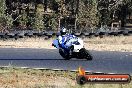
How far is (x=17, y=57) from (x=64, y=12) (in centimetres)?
4402

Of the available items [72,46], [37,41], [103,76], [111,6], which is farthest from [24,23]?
[103,76]

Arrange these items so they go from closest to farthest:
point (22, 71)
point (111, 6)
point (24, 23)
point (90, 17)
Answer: point (22, 71), point (90, 17), point (24, 23), point (111, 6)

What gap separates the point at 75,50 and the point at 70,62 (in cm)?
159

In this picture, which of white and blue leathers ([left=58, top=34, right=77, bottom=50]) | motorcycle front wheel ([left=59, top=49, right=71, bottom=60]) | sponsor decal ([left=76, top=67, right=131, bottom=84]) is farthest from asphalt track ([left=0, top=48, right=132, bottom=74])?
sponsor decal ([left=76, top=67, right=131, bottom=84])

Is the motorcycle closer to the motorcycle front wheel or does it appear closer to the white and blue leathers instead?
the motorcycle front wheel

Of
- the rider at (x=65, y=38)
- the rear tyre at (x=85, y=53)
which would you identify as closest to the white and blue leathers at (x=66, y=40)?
the rider at (x=65, y=38)

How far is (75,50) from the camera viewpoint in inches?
752

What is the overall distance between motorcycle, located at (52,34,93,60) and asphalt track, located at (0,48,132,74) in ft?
0.98

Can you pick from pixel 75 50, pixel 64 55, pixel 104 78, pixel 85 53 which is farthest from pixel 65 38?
pixel 104 78

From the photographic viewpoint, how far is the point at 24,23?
6544cm

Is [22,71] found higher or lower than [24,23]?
higher

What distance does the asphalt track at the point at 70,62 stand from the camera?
18.6 metres

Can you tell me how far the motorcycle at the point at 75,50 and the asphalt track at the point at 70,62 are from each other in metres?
0.30

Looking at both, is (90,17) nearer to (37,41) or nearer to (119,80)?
(37,41)
